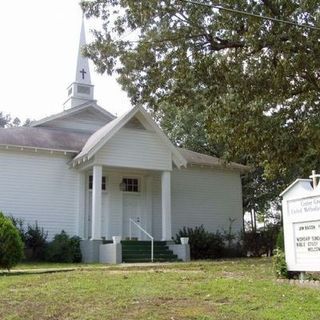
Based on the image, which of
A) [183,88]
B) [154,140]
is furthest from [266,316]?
[154,140]

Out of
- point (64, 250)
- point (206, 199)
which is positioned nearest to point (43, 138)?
point (64, 250)

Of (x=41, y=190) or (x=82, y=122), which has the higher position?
(x=82, y=122)

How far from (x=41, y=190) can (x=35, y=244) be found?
219 cm

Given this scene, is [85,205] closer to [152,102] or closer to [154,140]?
[154,140]

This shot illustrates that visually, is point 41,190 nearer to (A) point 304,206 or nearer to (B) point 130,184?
(B) point 130,184

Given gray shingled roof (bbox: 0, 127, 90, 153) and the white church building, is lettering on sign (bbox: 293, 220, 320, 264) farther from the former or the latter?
gray shingled roof (bbox: 0, 127, 90, 153)

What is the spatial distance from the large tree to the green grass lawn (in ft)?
24.6

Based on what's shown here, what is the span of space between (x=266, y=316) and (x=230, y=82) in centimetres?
1101

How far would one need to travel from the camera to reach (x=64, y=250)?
782 inches

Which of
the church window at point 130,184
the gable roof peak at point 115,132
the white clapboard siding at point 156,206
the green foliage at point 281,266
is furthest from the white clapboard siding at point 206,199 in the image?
the green foliage at point 281,266

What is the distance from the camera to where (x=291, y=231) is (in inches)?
404

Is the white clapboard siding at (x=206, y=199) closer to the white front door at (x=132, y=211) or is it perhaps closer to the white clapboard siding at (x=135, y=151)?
the white front door at (x=132, y=211)

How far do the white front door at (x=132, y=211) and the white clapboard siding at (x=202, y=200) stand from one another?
2.36 ft

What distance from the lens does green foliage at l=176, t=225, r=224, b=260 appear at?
22.6 m
